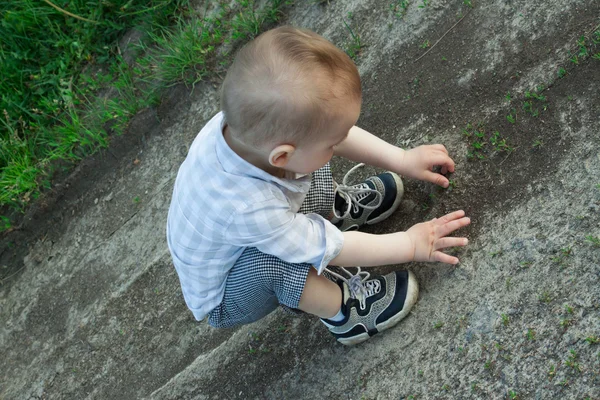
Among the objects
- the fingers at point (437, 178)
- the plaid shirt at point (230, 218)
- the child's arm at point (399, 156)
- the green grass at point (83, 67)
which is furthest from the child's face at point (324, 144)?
the green grass at point (83, 67)

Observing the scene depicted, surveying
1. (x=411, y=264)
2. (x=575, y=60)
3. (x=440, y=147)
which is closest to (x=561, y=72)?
(x=575, y=60)

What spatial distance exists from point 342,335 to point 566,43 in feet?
4.11

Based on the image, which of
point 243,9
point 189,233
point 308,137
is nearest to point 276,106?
point 308,137

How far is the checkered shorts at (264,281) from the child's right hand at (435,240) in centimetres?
35

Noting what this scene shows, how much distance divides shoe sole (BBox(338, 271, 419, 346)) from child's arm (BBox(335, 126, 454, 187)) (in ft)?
1.15

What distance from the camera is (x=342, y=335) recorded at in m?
2.09

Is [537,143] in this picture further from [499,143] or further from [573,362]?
[573,362]

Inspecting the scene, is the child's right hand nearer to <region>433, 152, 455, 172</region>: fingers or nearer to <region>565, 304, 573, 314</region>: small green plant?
<region>433, 152, 455, 172</region>: fingers

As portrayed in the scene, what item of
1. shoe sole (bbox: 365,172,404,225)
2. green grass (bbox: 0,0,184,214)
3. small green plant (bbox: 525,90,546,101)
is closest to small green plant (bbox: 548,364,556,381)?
shoe sole (bbox: 365,172,404,225)

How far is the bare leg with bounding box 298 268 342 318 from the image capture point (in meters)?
1.97

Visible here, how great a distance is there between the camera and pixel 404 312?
2.04 m

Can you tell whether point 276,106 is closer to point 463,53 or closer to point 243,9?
point 463,53

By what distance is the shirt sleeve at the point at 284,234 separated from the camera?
69.7 inches

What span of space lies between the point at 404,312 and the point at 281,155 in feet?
2.36
